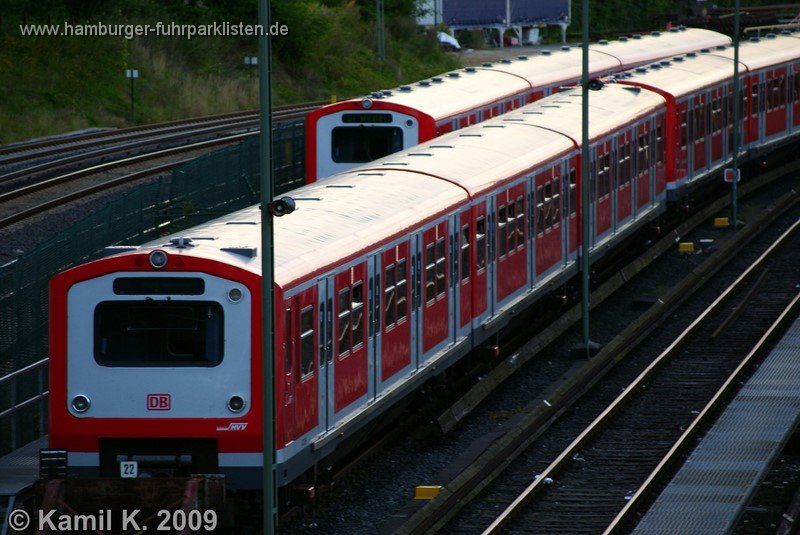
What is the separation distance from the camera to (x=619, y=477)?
19.4 metres

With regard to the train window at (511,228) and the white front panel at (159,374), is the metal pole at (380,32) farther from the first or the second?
the white front panel at (159,374)

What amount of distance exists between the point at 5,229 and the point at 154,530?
1369 centimetres

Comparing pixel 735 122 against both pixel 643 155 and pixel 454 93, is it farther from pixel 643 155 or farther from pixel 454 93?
pixel 454 93

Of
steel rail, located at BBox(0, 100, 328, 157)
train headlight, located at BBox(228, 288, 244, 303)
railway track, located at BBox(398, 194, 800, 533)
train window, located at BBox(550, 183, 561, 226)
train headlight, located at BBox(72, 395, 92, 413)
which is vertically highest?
train headlight, located at BBox(228, 288, 244, 303)

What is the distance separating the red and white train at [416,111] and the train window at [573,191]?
352 cm

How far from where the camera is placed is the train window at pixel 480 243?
2200cm

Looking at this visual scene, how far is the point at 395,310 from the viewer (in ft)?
61.6

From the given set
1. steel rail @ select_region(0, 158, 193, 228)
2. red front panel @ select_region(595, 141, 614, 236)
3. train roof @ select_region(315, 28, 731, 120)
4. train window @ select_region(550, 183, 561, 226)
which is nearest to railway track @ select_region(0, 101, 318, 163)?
steel rail @ select_region(0, 158, 193, 228)

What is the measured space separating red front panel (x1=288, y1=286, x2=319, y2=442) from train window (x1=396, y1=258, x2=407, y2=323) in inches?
105

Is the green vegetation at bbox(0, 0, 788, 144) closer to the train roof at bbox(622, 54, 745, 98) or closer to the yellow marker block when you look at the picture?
the train roof at bbox(622, 54, 745, 98)

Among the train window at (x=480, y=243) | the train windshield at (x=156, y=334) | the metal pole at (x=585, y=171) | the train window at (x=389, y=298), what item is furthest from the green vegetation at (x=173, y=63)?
the train windshield at (x=156, y=334)

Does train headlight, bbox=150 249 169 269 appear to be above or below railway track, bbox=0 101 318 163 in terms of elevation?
above

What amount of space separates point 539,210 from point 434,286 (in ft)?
17.9

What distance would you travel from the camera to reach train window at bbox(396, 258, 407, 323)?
61.9 ft
